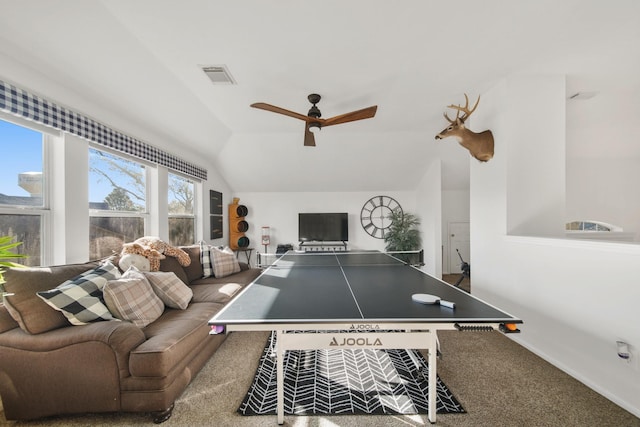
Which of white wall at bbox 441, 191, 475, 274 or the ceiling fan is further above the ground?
the ceiling fan

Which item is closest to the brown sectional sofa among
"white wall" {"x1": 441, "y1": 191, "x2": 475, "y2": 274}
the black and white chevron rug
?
the black and white chevron rug

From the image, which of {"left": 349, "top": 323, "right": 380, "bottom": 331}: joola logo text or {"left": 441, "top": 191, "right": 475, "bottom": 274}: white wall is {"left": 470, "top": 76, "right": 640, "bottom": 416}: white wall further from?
{"left": 441, "top": 191, "right": 475, "bottom": 274}: white wall

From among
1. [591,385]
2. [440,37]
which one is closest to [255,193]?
[440,37]

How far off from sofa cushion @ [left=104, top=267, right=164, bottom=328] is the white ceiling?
65.2 inches

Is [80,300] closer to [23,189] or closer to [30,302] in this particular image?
[30,302]

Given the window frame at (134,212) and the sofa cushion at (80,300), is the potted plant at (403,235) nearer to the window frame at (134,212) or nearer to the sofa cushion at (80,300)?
the window frame at (134,212)

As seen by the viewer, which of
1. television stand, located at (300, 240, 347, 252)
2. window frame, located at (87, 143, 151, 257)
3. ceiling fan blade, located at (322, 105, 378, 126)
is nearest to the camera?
ceiling fan blade, located at (322, 105, 378, 126)

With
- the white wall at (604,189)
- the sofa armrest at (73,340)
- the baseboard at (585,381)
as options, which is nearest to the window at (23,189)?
the sofa armrest at (73,340)

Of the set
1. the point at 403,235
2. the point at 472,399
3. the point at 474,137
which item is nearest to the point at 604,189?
the point at 403,235

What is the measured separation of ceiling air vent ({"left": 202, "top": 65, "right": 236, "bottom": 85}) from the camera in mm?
2318

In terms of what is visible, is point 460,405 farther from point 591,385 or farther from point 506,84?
point 506,84

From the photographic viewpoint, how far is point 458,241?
559cm

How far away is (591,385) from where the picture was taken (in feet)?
5.82

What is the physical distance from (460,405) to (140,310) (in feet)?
7.38
